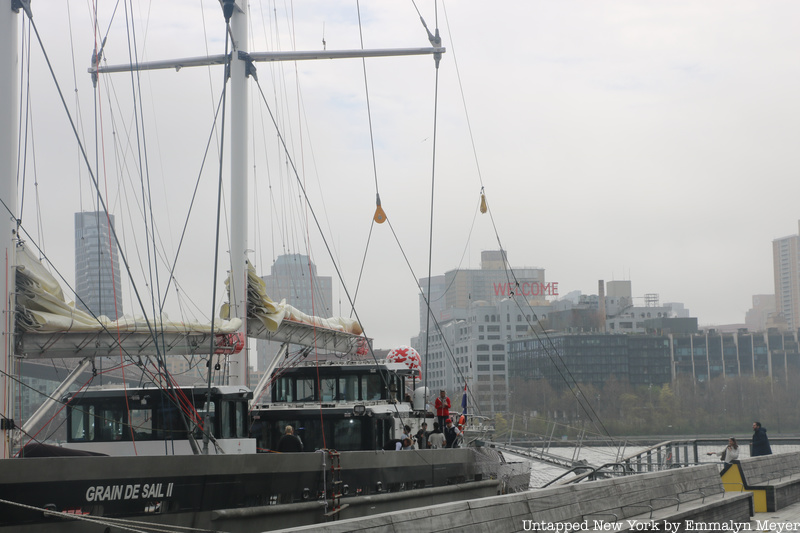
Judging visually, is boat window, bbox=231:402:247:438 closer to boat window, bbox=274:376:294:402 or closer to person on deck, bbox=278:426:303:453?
person on deck, bbox=278:426:303:453

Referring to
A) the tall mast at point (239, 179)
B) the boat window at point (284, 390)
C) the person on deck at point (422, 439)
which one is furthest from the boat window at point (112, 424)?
the person on deck at point (422, 439)

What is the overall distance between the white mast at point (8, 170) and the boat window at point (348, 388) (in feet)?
29.8

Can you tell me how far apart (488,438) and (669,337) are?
137 meters

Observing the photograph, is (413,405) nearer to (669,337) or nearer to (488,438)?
(488,438)

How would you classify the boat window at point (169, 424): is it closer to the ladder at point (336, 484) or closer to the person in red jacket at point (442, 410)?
the ladder at point (336, 484)

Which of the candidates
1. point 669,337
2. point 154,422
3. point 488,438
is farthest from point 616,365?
point 154,422

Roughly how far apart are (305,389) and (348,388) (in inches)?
49.8

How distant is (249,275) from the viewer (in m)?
22.7

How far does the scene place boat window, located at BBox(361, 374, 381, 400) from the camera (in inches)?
875

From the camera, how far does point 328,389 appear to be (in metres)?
22.4

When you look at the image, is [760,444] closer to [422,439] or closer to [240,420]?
[422,439]

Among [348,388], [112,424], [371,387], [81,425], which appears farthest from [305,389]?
[81,425]

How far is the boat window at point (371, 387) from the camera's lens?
72.9 feet

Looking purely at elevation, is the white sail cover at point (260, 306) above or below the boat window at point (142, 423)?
above
